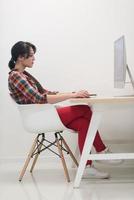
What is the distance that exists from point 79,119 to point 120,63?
0.56 metres

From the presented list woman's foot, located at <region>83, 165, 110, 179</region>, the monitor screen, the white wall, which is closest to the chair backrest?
woman's foot, located at <region>83, 165, 110, 179</region>

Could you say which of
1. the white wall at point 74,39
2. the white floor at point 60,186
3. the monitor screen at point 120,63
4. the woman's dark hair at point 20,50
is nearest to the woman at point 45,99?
the woman's dark hair at point 20,50

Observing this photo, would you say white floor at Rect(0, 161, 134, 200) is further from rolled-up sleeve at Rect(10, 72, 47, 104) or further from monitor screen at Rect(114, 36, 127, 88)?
monitor screen at Rect(114, 36, 127, 88)

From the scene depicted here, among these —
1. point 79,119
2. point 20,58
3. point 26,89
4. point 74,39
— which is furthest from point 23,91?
point 74,39

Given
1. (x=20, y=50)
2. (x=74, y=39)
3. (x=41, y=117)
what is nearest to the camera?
(x=41, y=117)

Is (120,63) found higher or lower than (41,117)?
higher

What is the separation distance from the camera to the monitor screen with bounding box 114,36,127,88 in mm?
2738

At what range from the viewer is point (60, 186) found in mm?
2777

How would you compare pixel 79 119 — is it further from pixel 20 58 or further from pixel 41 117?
pixel 20 58

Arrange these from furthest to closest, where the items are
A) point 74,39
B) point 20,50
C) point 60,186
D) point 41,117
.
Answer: point 74,39 < point 20,50 < point 41,117 < point 60,186

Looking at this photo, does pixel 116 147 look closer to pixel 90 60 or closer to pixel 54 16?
pixel 90 60

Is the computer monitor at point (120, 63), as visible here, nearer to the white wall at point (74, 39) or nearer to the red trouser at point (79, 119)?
the red trouser at point (79, 119)

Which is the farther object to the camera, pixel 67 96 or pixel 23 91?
pixel 23 91

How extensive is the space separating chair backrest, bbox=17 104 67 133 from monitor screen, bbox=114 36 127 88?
0.54m
